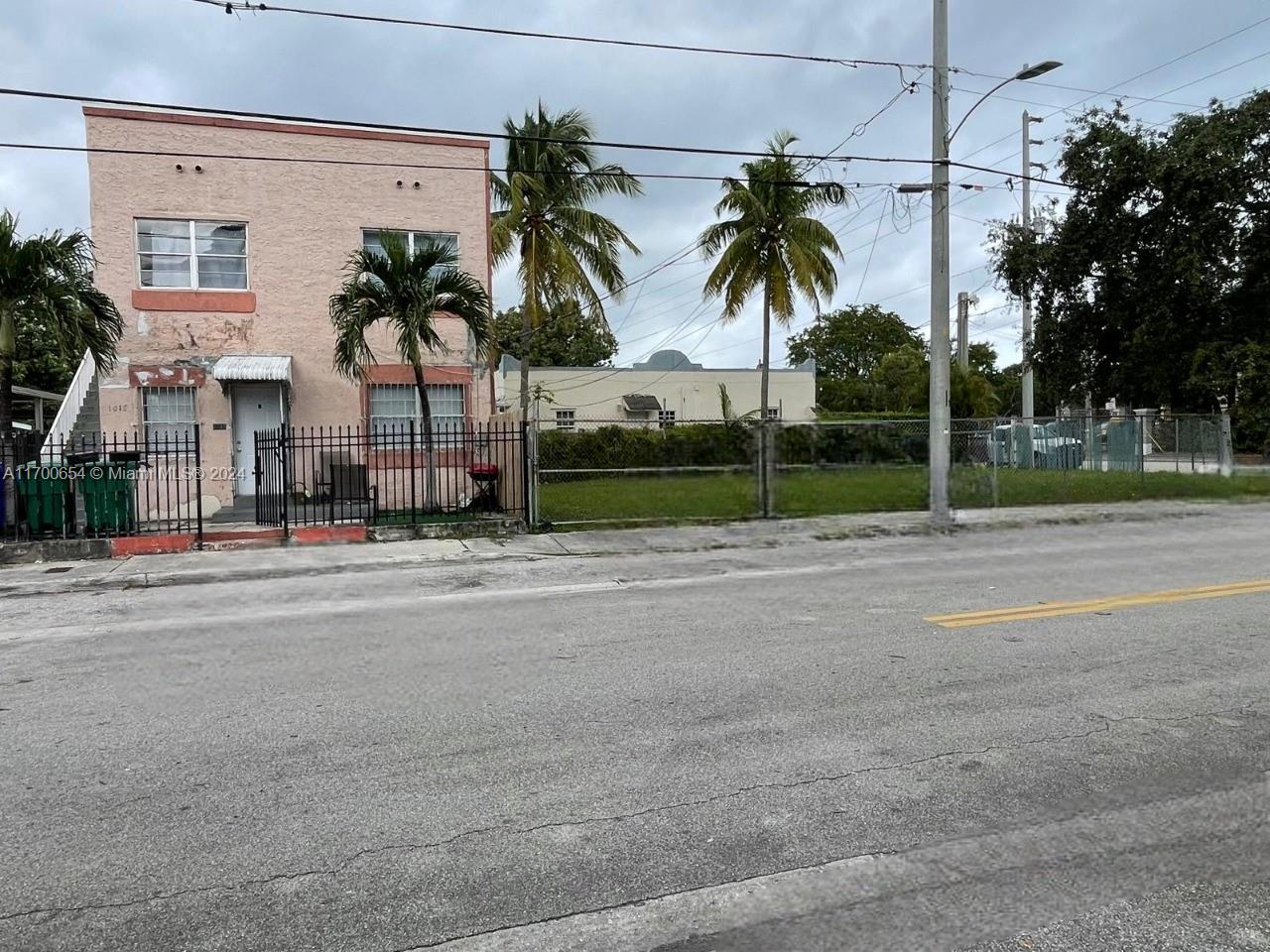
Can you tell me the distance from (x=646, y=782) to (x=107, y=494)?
12.3 m

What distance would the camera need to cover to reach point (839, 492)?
18219mm

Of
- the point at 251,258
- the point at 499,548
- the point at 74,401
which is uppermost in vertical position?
the point at 251,258

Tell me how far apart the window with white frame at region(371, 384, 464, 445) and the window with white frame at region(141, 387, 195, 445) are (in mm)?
3537

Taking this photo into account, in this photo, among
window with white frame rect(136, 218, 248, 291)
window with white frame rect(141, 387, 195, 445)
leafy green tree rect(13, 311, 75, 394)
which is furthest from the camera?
leafy green tree rect(13, 311, 75, 394)

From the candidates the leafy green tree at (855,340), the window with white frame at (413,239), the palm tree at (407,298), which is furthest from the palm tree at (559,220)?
the leafy green tree at (855,340)

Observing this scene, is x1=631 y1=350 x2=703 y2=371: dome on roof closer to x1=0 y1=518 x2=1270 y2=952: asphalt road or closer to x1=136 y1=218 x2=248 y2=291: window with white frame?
x1=136 y1=218 x2=248 y2=291: window with white frame

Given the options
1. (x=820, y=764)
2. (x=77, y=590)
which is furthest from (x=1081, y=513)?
(x=77, y=590)

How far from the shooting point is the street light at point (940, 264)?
1562cm

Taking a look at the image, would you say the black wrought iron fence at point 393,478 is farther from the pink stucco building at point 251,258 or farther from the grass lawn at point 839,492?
the grass lawn at point 839,492

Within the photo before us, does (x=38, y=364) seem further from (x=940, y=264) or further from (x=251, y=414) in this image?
(x=940, y=264)

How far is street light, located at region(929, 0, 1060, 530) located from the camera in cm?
1562

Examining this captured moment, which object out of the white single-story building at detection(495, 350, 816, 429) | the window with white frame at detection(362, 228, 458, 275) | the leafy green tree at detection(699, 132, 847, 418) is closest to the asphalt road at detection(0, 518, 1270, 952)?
the window with white frame at detection(362, 228, 458, 275)

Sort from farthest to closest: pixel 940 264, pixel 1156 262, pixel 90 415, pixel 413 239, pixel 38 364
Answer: pixel 38 364 → pixel 1156 262 → pixel 413 239 → pixel 90 415 → pixel 940 264

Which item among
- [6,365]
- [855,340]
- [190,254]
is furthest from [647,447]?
[855,340]
